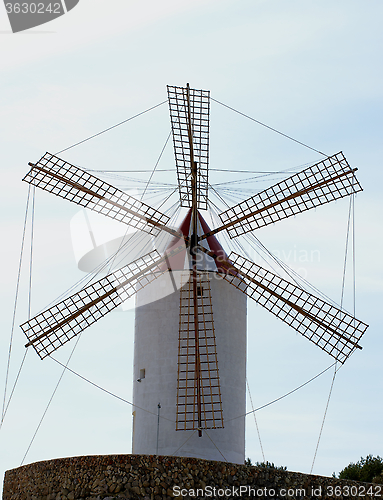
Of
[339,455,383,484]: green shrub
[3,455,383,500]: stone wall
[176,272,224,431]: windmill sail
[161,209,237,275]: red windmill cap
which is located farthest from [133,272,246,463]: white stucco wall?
[339,455,383,484]: green shrub

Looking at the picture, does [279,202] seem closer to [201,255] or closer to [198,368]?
[201,255]

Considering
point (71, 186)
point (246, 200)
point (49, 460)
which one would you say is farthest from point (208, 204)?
point (49, 460)

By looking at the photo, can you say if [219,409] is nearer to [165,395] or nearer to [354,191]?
[165,395]

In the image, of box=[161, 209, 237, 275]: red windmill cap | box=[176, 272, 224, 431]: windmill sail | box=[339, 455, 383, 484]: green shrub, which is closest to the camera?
box=[176, 272, 224, 431]: windmill sail

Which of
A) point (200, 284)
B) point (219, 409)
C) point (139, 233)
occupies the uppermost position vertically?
point (139, 233)

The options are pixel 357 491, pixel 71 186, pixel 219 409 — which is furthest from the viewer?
pixel 71 186

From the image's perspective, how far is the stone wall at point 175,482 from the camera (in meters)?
12.4

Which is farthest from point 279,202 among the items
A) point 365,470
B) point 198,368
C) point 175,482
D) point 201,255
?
point 365,470

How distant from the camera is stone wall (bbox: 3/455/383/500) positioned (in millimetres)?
12352

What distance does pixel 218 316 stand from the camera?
15.2m

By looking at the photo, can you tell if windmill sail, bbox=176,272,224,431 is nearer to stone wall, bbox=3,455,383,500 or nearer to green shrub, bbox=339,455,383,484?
stone wall, bbox=3,455,383,500

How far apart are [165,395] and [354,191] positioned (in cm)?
570

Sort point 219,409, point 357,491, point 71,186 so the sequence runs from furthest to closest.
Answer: point 71,186, point 219,409, point 357,491

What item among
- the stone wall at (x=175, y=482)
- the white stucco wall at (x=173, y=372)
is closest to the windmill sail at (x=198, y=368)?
the white stucco wall at (x=173, y=372)
